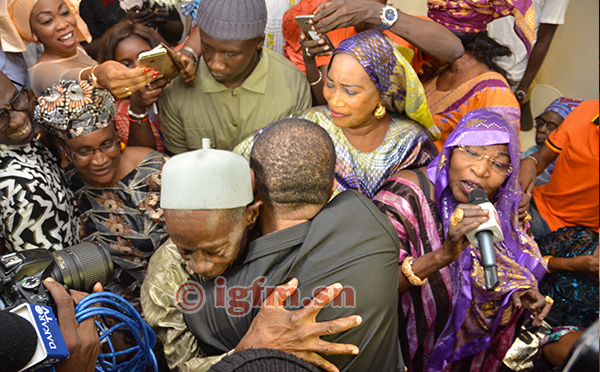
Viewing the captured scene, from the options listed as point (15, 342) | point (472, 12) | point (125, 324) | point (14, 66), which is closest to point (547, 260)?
point (472, 12)

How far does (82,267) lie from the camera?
5.97ft

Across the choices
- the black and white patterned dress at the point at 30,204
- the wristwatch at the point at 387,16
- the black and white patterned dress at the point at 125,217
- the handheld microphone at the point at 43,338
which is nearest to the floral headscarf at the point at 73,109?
the black and white patterned dress at the point at 30,204

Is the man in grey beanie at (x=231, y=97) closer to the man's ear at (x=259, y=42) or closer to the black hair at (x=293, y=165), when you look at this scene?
the man's ear at (x=259, y=42)

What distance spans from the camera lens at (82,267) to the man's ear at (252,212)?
0.54 m

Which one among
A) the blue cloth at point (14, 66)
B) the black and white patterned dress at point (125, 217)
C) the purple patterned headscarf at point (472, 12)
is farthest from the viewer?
the purple patterned headscarf at point (472, 12)

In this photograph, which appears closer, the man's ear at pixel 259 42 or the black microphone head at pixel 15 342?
the black microphone head at pixel 15 342

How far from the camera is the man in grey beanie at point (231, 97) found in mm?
2770

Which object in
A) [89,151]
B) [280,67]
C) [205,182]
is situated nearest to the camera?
[205,182]

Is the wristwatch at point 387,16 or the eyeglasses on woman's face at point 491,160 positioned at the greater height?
the wristwatch at point 387,16

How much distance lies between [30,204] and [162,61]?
2.91 feet

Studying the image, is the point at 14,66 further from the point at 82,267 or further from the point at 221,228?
the point at 221,228

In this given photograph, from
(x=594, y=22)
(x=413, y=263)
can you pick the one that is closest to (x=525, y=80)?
(x=594, y=22)

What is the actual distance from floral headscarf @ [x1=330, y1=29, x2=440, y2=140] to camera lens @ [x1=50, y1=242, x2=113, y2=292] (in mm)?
1449

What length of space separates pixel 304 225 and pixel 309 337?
0.35 metres
